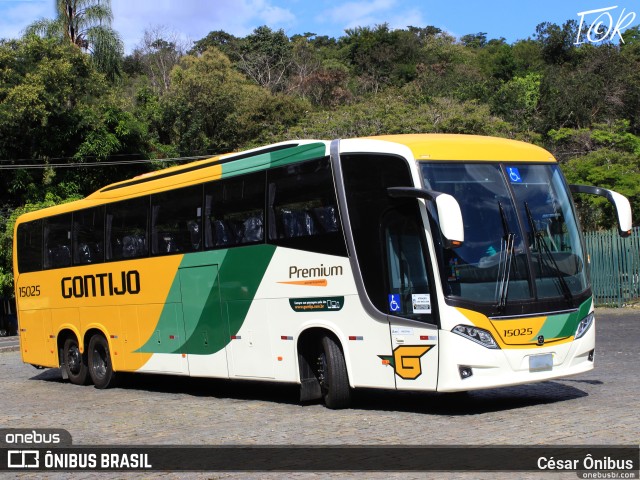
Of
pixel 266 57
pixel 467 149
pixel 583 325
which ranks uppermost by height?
pixel 266 57

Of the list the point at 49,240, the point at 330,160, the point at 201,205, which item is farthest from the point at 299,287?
the point at 49,240

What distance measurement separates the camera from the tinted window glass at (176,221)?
13906 millimetres

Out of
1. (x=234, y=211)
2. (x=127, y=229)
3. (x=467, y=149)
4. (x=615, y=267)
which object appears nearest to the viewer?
(x=467, y=149)

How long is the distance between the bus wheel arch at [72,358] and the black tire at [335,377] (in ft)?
23.6

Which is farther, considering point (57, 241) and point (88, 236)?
point (57, 241)

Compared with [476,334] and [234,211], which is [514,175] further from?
[234,211]

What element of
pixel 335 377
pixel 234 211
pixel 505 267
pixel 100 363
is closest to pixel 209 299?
pixel 234 211

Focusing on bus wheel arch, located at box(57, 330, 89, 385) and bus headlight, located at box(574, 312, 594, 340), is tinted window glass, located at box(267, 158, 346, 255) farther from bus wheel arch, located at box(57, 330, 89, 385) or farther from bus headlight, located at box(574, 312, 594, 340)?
bus wheel arch, located at box(57, 330, 89, 385)

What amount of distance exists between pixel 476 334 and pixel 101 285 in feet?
27.8

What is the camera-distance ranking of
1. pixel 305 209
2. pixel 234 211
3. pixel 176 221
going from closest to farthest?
1. pixel 305 209
2. pixel 234 211
3. pixel 176 221

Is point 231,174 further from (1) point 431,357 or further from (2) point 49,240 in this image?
(2) point 49,240

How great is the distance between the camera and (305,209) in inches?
467

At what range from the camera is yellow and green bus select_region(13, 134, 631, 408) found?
10.2m

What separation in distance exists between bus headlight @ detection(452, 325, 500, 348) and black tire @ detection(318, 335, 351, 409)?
1.92 meters
